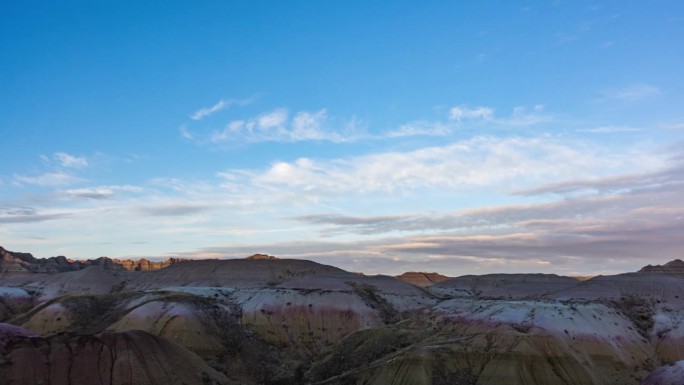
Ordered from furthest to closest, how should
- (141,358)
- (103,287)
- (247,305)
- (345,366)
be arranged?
1. (103,287)
2. (247,305)
3. (345,366)
4. (141,358)

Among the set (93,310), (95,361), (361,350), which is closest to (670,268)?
(361,350)

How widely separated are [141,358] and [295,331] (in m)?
46.4

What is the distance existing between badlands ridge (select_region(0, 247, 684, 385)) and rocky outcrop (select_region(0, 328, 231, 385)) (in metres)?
0.09

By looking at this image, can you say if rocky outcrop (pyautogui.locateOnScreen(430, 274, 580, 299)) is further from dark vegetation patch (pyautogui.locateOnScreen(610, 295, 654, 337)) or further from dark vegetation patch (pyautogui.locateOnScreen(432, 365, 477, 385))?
dark vegetation patch (pyautogui.locateOnScreen(432, 365, 477, 385))

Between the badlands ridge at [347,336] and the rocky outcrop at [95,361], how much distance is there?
0.09 metres

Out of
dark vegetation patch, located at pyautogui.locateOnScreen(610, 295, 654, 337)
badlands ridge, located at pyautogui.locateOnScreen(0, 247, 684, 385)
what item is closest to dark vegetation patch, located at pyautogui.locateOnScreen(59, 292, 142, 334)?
badlands ridge, located at pyautogui.locateOnScreen(0, 247, 684, 385)

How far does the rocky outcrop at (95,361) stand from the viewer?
48.0 meters

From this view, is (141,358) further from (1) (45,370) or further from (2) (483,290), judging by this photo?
(2) (483,290)

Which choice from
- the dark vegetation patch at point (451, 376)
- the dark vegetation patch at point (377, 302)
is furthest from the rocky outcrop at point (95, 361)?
the dark vegetation patch at point (377, 302)

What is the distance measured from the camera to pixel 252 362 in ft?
275

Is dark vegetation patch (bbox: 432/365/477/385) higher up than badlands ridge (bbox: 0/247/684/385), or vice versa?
badlands ridge (bbox: 0/247/684/385)

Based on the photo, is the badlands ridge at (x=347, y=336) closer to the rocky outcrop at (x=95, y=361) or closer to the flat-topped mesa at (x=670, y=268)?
the rocky outcrop at (x=95, y=361)

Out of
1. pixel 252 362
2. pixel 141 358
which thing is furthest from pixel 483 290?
pixel 141 358

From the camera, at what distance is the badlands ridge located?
51.4 m
